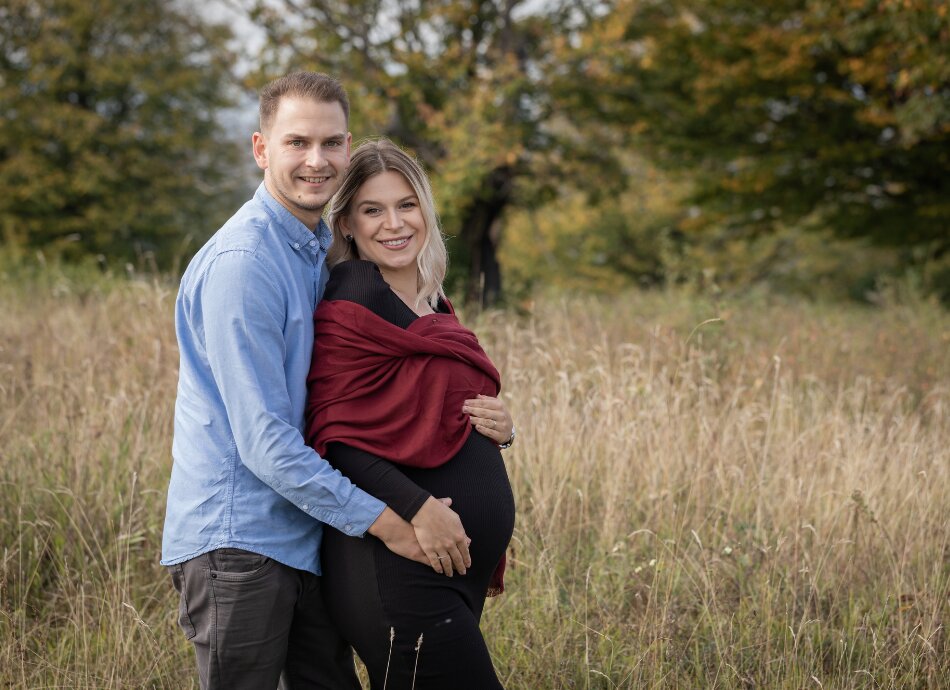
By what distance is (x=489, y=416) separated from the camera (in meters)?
2.36

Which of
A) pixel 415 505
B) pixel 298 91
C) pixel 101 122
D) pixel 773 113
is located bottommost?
pixel 415 505

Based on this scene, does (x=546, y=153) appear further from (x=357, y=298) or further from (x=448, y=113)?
(x=357, y=298)

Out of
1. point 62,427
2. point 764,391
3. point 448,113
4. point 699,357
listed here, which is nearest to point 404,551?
point 62,427

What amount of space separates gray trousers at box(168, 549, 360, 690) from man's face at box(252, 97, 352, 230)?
0.91m

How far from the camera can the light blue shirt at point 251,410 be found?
80.0 inches

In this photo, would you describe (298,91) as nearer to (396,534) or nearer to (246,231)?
(246,231)

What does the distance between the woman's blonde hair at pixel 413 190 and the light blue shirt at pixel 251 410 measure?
0.29 metres

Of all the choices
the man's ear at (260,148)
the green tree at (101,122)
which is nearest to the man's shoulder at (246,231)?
the man's ear at (260,148)

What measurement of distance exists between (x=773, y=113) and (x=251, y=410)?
1442cm

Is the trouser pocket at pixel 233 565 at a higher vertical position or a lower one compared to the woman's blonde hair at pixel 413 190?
lower

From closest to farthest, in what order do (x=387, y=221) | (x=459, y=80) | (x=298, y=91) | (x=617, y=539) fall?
(x=298, y=91)
(x=387, y=221)
(x=617, y=539)
(x=459, y=80)

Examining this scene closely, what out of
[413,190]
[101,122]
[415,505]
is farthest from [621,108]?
[415,505]

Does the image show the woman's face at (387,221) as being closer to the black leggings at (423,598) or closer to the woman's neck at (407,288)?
the woman's neck at (407,288)

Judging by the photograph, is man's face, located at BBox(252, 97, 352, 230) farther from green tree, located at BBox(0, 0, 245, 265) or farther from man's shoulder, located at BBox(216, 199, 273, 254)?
green tree, located at BBox(0, 0, 245, 265)
